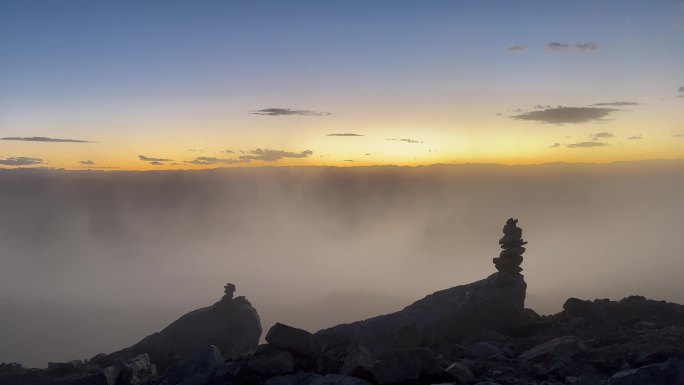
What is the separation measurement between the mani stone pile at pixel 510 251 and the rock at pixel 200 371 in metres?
20.2

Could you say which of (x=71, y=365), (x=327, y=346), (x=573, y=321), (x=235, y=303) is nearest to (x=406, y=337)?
(x=327, y=346)

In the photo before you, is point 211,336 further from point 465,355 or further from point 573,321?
point 573,321

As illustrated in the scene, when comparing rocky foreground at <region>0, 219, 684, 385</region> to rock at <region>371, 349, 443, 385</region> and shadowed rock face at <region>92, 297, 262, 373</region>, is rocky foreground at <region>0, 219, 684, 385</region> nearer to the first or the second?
rock at <region>371, 349, 443, 385</region>

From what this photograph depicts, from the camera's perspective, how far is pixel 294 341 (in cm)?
2525

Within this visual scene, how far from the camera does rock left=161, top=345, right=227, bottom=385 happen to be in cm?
2389

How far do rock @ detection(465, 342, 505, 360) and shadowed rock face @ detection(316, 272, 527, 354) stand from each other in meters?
5.12

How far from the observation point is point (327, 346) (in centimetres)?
3050

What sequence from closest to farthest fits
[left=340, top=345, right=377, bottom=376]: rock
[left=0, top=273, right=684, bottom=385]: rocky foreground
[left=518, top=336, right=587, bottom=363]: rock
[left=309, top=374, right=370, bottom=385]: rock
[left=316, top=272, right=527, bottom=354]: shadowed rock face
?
1. [left=309, top=374, right=370, bottom=385]: rock
2. [left=0, top=273, right=684, bottom=385]: rocky foreground
3. [left=340, top=345, right=377, bottom=376]: rock
4. [left=518, top=336, right=587, bottom=363]: rock
5. [left=316, top=272, right=527, bottom=354]: shadowed rock face

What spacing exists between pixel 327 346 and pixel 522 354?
10.5 metres

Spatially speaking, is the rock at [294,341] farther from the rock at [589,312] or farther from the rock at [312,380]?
the rock at [589,312]

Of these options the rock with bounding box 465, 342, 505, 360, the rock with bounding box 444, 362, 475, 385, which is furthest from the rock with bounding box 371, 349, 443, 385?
the rock with bounding box 465, 342, 505, 360

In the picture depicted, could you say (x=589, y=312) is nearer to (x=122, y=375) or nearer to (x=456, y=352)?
(x=456, y=352)

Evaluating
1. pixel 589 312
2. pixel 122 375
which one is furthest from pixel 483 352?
pixel 122 375

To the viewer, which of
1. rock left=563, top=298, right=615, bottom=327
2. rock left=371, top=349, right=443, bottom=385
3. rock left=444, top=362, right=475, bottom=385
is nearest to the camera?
rock left=444, top=362, right=475, bottom=385
